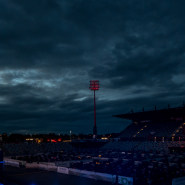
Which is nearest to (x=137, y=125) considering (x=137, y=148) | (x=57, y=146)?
(x=137, y=148)

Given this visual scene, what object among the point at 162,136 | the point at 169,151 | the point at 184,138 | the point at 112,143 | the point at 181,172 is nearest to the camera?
the point at 181,172

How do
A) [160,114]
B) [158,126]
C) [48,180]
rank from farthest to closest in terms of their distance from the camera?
1. [158,126]
2. [160,114]
3. [48,180]

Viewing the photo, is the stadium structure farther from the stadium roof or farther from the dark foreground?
the dark foreground

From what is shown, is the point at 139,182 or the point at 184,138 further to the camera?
the point at 184,138

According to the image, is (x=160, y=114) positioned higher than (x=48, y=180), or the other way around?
(x=160, y=114)

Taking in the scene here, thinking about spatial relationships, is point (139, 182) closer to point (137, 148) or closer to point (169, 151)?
point (169, 151)

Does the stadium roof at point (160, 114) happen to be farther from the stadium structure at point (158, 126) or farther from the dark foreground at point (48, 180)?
the dark foreground at point (48, 180)

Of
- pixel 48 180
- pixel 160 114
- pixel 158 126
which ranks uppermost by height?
pixel 160 114

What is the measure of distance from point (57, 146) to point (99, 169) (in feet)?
136

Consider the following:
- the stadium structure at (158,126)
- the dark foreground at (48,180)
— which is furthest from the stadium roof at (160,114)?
the dark foreground at (48,180)

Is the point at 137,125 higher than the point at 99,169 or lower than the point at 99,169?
higher

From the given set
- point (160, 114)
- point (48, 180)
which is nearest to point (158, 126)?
point (160, 114)

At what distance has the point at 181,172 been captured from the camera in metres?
27.4

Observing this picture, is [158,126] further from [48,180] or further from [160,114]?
[48,180]
